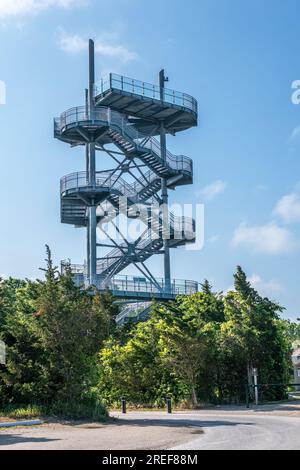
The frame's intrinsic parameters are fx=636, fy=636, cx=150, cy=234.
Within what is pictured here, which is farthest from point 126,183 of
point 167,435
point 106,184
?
point 167,435

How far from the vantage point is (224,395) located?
3528 centimetres

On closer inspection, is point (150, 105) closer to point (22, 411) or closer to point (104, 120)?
point (104, 120)

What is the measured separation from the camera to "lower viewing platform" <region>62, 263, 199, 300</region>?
5034 cm

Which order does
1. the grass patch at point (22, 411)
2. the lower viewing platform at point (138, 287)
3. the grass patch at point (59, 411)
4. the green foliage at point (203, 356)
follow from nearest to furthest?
the grass patch at point (22, 411), the grass patch at point (59, 411), the green foliage at point (203, 356), the lower viewing platform at point (138, 287)

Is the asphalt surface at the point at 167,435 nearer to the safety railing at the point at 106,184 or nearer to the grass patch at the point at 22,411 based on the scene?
the grass patch at the point at 22,411

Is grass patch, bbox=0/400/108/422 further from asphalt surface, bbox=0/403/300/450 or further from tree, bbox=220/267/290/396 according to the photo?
tree, bbox=220/267/290/396

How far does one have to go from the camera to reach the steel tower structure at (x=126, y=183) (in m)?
51.2

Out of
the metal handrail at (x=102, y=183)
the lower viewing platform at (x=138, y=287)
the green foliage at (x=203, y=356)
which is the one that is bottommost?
the green foliage at (x=203, y=356)

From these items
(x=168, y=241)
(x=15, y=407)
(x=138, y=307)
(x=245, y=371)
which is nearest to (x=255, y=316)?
(x=245, y=371)

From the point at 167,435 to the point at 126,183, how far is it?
37.5 m

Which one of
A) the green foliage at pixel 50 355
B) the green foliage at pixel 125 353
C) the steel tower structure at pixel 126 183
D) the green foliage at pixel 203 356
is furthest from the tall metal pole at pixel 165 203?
the green foliage at pixel 50 355

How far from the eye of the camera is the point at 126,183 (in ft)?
177

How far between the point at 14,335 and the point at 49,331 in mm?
1510

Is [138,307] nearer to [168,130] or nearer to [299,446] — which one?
[168,130]
